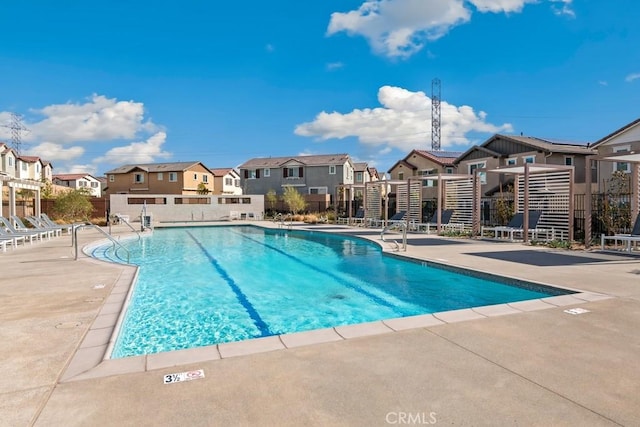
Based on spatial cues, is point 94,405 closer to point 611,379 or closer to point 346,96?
point 611,379

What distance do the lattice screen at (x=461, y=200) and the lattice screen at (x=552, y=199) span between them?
2.97 m

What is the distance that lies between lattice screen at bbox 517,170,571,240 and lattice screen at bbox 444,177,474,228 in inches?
117

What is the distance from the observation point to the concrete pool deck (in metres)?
2.49

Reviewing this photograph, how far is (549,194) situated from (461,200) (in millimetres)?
4363

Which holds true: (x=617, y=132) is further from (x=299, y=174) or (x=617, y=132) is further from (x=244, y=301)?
(x=299, y=174)

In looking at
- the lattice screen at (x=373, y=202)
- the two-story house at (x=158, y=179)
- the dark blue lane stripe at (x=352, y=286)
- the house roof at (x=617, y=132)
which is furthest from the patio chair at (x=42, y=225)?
the house roof at (x=617, y=132)

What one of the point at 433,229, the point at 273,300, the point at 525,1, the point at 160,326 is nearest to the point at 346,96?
the point at 433,229

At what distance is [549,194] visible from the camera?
1441 centimetres

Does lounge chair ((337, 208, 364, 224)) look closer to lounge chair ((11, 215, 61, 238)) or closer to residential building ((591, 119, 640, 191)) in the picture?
residential building ((591, 119, 640, 191))

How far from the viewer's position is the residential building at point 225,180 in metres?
52.9

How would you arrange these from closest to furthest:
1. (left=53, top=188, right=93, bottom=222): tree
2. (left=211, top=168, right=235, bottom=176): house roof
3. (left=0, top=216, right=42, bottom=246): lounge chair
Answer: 1. (left=0, top=216, right=42, bottom=246): lounge chair
2. (left=53, top=188, right=93, bottom=222): tree
3. (left=211, top=168, right=235, bottom=176): house roof

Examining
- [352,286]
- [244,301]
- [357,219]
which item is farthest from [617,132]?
[244,301]

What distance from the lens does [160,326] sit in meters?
5.97

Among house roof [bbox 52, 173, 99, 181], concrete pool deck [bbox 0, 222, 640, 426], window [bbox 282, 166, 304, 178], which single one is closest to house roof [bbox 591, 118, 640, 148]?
concrete pool deck [bbox 0, 222, 640, 426]
